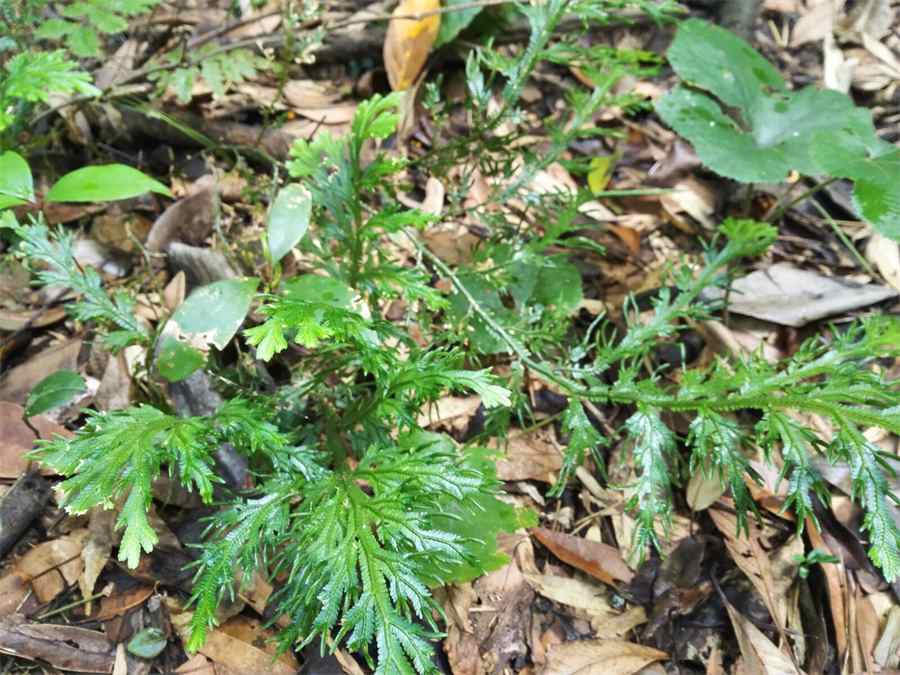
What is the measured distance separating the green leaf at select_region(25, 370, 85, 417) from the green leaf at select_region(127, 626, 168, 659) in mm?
602

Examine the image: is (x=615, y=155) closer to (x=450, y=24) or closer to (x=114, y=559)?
(x=450, y=24)

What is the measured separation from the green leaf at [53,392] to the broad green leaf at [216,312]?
1.06 feet

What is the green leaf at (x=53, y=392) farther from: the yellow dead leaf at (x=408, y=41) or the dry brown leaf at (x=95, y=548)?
the yellow dead leaf at (x=408, y=41)

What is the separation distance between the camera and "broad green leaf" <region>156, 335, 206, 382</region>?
5.73ft

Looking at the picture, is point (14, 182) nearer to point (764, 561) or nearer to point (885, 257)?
point (764, 561)

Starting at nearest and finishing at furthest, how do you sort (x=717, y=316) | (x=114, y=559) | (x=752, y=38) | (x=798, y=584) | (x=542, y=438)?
(x=114, y=559), (x=798, y=584), (x=542, y=438), (x=717, y=316), (x=752, y=38)

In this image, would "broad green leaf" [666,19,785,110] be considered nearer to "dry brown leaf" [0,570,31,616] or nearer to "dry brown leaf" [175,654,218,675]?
"dry brown leaf" [175,654,218,675]

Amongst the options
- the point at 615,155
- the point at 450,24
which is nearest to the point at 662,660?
the point at 615,155

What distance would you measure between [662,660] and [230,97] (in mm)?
2391

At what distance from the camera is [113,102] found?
2.53 m

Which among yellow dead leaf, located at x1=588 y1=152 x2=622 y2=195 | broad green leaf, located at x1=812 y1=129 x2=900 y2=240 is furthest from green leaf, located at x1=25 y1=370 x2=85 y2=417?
broad green leaf, located at x1=812 y1=129 x2=900 y2=240

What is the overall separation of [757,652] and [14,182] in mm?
2148

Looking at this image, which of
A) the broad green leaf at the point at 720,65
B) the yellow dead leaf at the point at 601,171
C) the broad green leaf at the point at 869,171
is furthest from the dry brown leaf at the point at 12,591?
the broad green leaf at the point at 720,65

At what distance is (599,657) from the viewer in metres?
1.79
